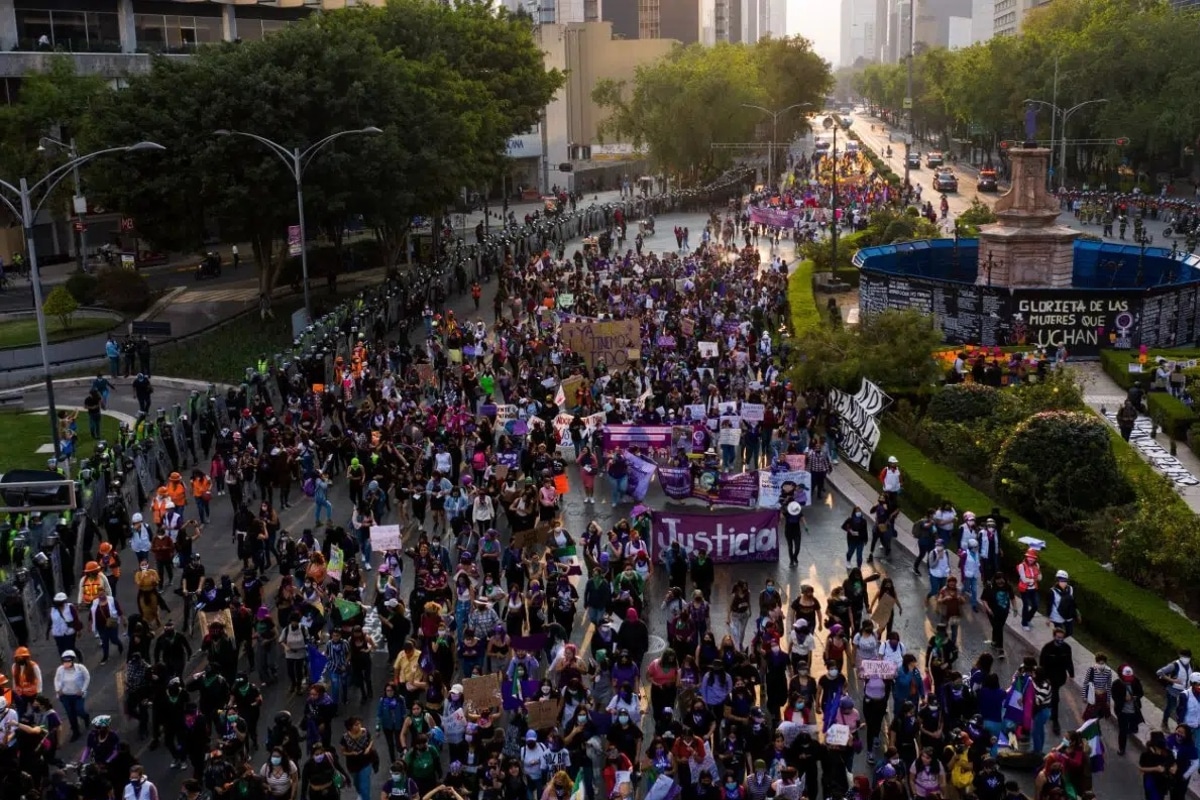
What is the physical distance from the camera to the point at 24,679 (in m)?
15.4

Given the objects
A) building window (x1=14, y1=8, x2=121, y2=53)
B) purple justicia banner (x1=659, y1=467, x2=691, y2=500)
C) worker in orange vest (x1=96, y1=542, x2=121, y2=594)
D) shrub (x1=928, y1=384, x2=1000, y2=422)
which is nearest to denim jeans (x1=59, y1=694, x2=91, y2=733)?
worker in orange vest (x1=96, y1=542, x2=121, y2=594)

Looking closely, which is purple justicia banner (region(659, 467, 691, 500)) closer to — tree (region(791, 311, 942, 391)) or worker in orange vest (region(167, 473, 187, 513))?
tree (region(791, 311, 942, 391))

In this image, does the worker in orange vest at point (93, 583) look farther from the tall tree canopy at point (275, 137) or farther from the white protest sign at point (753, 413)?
the tall tree canopy at point (275, 137)

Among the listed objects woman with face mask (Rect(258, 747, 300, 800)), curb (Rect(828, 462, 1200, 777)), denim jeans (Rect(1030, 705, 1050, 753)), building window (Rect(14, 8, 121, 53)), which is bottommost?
curb (Rect(828, 462, 1200, 777))

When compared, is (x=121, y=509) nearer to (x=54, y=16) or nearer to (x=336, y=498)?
(x=336, y=498)

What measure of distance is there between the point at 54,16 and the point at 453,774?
2481 inches

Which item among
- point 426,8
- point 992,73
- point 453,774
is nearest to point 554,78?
point 426,8

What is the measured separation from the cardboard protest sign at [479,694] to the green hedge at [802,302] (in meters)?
20.6

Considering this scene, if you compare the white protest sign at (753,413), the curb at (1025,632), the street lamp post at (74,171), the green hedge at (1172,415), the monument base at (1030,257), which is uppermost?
the street lamp post at (74,171)

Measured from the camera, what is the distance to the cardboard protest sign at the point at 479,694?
47.9 ft

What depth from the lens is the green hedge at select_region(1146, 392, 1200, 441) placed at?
2825 cm

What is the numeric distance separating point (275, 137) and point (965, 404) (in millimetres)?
25356

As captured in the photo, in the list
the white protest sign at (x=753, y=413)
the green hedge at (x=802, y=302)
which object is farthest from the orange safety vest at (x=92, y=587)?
the green hedge at (x=802, y=302)

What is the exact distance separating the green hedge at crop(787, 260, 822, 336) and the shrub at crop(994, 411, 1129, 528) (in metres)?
11.5
